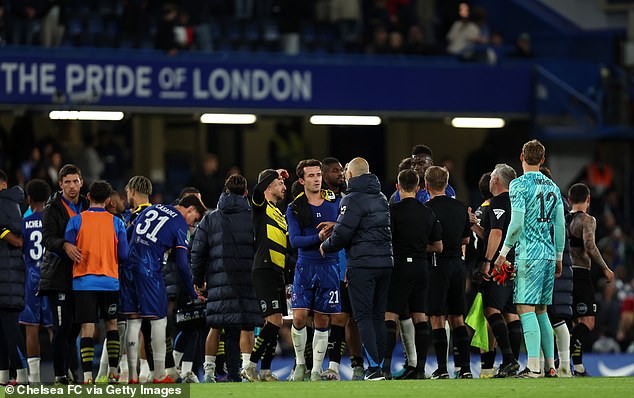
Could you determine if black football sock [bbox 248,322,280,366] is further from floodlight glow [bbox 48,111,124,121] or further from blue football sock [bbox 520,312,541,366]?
floodlight glow [bbox 48,111,124,121]

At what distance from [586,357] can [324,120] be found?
695cm

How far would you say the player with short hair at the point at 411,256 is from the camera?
1532cm

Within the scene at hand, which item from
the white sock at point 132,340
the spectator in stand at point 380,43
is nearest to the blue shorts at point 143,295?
the white sock at point 132,340

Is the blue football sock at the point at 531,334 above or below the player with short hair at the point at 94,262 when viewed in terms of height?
below

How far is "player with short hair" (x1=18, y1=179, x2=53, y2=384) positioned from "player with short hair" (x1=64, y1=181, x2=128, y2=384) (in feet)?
2.92

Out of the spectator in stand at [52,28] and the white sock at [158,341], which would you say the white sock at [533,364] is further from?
the spectator in stand at [52,28]

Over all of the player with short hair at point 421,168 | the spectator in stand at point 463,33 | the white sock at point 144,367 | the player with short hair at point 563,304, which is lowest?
the white sock at point 144,367

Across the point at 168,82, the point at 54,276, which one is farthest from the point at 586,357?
the point at 54,276

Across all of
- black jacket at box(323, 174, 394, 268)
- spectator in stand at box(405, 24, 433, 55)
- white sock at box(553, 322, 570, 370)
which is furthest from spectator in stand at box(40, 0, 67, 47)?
white sock at box(553, 322, 570, 370)

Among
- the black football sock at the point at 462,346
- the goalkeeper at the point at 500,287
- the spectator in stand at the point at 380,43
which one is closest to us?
the goalkeeper at the point at 500,287

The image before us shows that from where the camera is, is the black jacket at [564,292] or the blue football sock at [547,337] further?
the black jacket at [564,292]

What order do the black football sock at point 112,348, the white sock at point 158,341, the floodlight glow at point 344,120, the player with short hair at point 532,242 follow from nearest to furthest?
1. the player with short hair at point 532,242
2. the black football sock at point 112,348
3. the white sock at point 158,341
4. the floodlight glow at point 344,120

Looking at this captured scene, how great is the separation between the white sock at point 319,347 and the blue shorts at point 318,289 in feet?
0.80

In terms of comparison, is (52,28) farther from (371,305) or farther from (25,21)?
(371,305)
